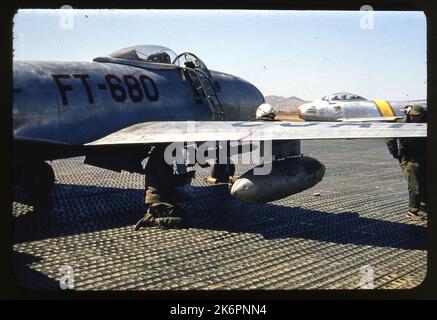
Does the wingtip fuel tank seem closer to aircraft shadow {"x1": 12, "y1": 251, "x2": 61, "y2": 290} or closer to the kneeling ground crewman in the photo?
the kneeling ground crewman

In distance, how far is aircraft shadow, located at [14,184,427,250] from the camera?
22.5 ft

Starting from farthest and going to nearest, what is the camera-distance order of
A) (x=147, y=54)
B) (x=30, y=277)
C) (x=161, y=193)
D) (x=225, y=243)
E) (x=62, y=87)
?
(x=147, y=54)
(x=161, y=193)
(x=62, y=87)
(x=225, y=243)
(x=30, y=277)

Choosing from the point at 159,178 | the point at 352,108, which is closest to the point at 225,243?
the point at 159,178

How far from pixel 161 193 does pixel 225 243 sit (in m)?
1.57

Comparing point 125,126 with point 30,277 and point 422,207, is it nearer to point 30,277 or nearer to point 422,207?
point 30,277

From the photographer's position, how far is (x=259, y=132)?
6594mm

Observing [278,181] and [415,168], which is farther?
[415,168]

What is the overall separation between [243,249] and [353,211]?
3.29 metres

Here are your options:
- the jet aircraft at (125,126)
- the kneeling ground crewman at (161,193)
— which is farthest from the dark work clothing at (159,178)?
the jet aircraft at (125,126)

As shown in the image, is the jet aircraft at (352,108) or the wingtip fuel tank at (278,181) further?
the jet aircraft at (352,108)

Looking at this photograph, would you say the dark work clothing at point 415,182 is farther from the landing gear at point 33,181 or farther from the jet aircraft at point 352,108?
the jet aircraft at point 352,108

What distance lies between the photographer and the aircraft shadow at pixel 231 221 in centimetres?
686

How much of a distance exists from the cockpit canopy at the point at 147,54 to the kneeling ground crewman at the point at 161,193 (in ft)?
8.19

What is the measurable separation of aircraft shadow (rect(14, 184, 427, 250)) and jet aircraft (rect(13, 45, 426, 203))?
64 cm
